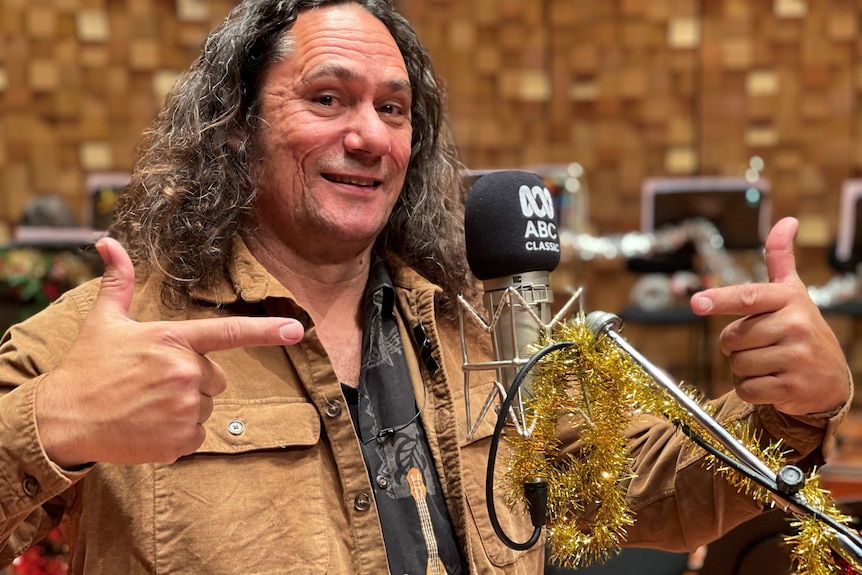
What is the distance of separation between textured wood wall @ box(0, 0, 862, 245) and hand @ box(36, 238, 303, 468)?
5.81m

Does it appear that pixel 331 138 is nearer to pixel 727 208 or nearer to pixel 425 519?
pixel 425 519

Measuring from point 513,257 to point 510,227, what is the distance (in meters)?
0.05

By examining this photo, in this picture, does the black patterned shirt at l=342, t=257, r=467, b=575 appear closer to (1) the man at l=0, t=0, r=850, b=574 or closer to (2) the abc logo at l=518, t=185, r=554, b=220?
(1) the man at l=0, t=0, r=850, b=574

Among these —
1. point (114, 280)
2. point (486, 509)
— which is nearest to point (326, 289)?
point (486, 509)

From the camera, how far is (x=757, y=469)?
0.93 meters

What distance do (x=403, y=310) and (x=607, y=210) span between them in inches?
209

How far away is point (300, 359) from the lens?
1489 millimetres

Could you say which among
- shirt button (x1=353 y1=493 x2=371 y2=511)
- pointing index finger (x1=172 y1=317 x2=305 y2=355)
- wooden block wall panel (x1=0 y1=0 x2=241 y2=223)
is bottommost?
wooden block wall panel (x1=0 y1=0 x2=241 y2=223)

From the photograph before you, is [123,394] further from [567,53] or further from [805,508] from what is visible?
[567,53]

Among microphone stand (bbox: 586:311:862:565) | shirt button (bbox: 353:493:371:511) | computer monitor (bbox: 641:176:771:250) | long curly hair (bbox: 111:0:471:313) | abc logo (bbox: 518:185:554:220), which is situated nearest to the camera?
microphone stand (bbox: 586:311:862:565)

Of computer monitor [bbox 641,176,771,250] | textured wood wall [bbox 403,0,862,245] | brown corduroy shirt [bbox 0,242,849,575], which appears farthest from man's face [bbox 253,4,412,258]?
textured wood wall [bbox 403,0,862,245]

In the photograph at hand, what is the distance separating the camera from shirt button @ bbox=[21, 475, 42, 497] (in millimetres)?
1105

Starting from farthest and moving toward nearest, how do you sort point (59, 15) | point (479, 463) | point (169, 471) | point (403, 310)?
Result: point (59, 15)
point (403, 310)
point (479, 463)
point (169, 471)

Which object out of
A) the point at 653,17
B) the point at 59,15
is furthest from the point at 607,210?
the point at 59,15
